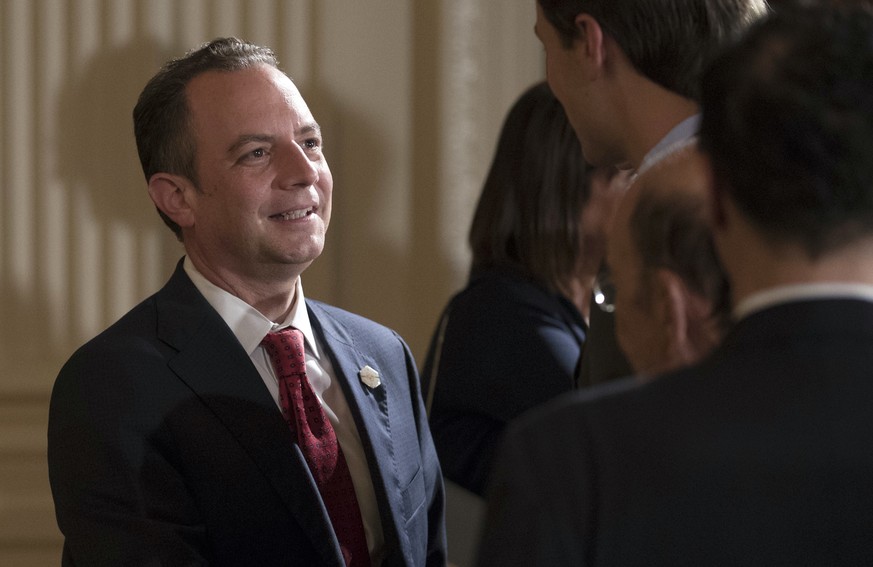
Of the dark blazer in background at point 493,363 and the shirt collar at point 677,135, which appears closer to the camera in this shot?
the shirt collar at point 677,135

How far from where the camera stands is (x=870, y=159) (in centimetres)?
79

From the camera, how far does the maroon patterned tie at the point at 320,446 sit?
1848 millimetres

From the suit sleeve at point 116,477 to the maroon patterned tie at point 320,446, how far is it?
219 millimetres

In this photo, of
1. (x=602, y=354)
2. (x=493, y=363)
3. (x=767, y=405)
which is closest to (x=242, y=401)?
(x=602, y=354)

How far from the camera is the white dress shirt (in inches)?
75.2

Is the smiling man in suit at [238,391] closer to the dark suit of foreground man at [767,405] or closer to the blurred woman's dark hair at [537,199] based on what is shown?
the blurred woman's dark hair at [537,199]

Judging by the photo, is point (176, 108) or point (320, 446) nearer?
point (320, 446)

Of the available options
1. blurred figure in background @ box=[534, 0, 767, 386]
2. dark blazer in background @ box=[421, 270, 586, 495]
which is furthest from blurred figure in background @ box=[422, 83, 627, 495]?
blurred figure in background @ box=[534, 0, 767, 386]

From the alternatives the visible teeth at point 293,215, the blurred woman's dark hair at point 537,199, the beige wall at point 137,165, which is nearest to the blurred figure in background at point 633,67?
the visible teeth at point 293,215

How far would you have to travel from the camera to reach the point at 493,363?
2.47 metres

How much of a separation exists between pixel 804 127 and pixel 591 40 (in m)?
0.84

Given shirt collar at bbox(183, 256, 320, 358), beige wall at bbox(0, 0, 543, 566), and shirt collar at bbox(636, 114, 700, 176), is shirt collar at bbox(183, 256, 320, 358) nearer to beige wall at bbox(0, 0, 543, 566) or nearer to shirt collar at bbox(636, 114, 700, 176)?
shirt collar at bbox(636, 114, 700, 176)

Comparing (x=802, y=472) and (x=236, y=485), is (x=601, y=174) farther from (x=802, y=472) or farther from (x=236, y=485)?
(x=802, y=472)

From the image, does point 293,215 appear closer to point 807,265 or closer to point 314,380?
point 314,380
